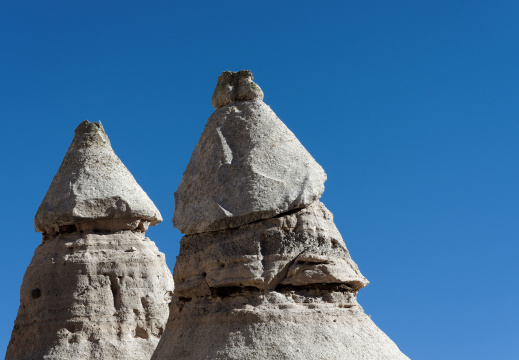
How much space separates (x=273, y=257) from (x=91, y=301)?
802cm

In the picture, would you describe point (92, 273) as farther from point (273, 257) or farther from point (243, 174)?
point (273, 257)

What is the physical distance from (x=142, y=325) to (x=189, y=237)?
689cm

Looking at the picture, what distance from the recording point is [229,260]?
13.8 m

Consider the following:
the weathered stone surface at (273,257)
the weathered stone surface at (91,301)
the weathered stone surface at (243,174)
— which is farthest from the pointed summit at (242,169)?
the weathered stone surface at (91,301)

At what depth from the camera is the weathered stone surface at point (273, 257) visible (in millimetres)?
13680

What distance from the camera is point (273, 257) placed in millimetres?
13734

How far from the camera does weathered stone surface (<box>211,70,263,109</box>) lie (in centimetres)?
1545

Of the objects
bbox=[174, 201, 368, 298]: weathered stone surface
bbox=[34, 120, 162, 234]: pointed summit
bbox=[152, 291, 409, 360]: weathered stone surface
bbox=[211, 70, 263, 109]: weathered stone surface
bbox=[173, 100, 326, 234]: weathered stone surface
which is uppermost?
bbox=[34, 120, 162, 234]: pointed summit

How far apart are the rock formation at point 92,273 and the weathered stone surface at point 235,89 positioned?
6.67 metres

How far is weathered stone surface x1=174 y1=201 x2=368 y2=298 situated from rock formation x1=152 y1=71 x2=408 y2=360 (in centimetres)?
2

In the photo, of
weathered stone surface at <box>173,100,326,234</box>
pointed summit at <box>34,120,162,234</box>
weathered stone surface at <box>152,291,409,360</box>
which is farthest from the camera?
pointed summit at <box>34,120,162,234</box>

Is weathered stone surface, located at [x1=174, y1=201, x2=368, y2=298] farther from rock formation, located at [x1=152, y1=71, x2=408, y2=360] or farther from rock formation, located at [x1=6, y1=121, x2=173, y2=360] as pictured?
rock formation, located at [x1=6, y1=121, x2=173, y2=360]

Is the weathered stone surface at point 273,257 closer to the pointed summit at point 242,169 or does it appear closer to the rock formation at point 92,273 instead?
the pointed summit at point 242,169

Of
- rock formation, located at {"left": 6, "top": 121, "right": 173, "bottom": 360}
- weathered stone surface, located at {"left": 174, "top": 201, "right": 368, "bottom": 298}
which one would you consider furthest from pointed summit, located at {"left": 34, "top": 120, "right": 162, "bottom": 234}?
weathered stone surface, located at {"left": 174, "top": 201, "right": 368, "bottom": 298}
